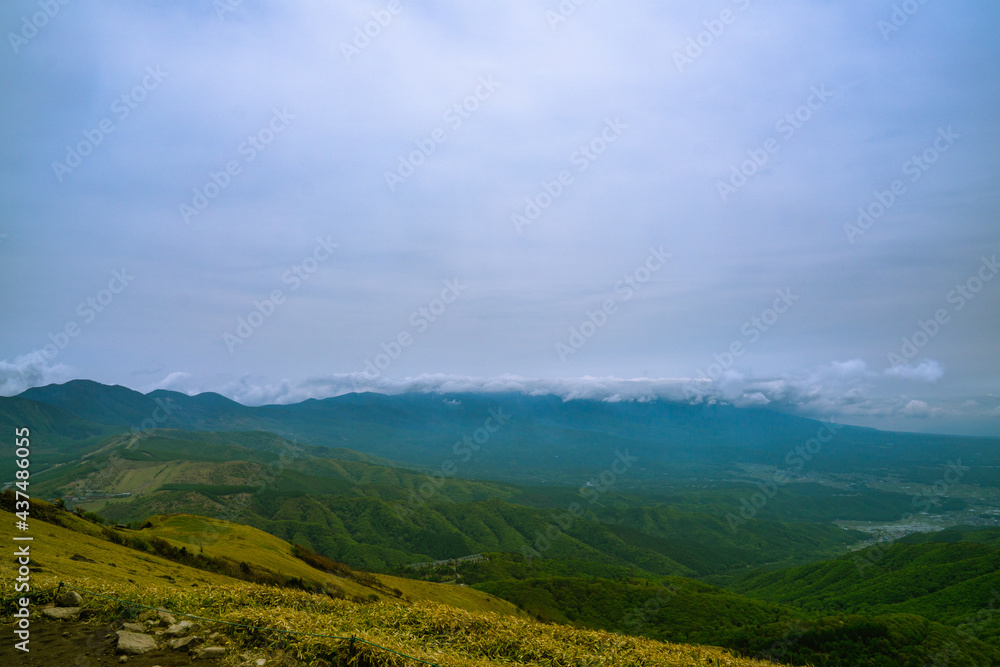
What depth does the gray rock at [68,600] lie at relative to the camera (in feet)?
31.9

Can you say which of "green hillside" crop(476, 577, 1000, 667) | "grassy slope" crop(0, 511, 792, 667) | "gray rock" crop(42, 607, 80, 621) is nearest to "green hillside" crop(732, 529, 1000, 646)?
"green hillside" crop(476, 577, 1000, 667)

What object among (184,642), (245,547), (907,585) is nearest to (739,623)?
(907,585)

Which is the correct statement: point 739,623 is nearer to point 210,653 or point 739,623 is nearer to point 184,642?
point 210,653

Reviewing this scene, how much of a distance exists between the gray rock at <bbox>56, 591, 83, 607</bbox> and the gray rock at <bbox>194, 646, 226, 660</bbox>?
375cm

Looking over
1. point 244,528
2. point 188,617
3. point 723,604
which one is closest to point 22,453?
point 188,617

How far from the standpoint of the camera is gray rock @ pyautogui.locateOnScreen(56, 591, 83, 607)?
31.9 ft

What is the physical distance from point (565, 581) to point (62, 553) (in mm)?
113764

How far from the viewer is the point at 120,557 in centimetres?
2216

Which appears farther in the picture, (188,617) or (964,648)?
(964,648)

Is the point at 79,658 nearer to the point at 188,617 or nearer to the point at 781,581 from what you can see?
the point at 188,617

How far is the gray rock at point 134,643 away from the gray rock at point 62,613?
1.71 m

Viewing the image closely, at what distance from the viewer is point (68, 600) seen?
974 centimetres

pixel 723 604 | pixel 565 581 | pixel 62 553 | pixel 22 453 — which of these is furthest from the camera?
pixel 565 581

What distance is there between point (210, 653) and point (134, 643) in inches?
51.5
